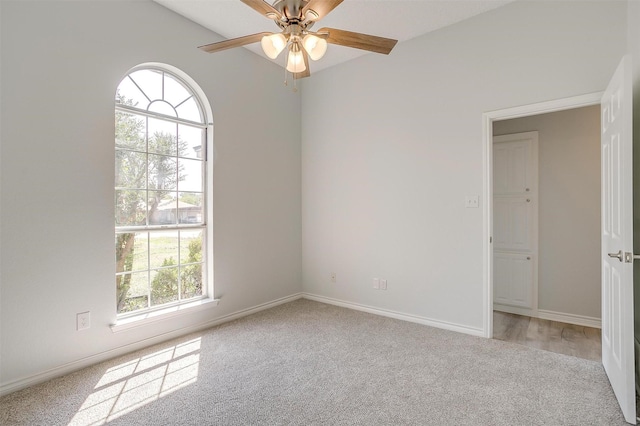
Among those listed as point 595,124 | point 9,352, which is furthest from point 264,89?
point 595,124

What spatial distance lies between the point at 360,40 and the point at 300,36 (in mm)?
356

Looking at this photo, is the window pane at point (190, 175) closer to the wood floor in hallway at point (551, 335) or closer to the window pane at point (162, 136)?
the window pane at point (162, 136)

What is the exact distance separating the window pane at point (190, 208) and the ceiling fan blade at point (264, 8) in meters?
2.01

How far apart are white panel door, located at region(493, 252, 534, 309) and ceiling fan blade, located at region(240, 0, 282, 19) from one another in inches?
145

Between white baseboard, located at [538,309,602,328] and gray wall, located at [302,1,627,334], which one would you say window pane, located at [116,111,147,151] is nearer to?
gray wall, located at [302,1,627,334]

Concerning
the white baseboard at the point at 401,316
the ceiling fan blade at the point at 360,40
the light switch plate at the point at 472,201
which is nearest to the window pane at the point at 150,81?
the ceiling fan blade at the point at 360,40

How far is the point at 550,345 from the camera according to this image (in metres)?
2.86

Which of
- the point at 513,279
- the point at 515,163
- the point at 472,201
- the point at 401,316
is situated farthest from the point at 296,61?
the point at 513,279

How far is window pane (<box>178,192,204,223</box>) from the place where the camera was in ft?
10.4

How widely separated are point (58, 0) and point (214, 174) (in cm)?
172

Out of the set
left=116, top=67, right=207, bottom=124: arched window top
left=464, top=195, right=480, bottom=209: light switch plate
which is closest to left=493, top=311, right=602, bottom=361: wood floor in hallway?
left=464, top=195, right=480, bottom=209: light switch plate

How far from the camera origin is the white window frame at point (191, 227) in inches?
107

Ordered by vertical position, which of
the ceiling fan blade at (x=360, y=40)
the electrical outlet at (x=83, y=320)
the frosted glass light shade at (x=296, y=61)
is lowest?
the electrical outlet at (x=83, y=320)

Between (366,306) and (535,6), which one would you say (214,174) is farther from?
(535,6)
